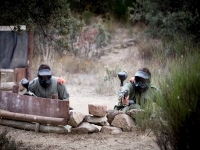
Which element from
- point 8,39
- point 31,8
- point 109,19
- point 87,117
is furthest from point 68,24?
point 109,19

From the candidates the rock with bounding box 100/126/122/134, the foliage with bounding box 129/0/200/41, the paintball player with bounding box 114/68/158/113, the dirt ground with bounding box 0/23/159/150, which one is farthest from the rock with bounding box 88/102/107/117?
the foliage with bounding box 129/0/200/41

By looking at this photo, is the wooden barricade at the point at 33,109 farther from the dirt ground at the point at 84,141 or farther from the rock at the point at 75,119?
the dirt ground at the point at 84,141

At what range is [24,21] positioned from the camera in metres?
6.99

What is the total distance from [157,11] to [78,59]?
11.8 ft

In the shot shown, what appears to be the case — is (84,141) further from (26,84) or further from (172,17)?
(172,17)

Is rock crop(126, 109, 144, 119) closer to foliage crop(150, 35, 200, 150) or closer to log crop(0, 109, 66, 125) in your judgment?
log crop(0, 109, 66, 125)

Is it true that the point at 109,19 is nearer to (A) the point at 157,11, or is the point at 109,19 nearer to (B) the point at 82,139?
(A) the point at 157,11

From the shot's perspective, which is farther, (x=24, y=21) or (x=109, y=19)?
(x=109, y=19)

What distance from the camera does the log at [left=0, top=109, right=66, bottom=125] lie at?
7340mm

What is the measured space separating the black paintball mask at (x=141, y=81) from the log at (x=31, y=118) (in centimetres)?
165

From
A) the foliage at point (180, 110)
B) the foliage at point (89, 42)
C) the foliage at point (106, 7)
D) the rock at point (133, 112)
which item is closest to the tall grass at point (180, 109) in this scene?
the foliage at point (180, 110)

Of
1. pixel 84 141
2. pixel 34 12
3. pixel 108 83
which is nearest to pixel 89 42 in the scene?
pixel 108 83

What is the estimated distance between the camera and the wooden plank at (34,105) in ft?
24.2

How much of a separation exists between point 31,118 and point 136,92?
208 centimetres
